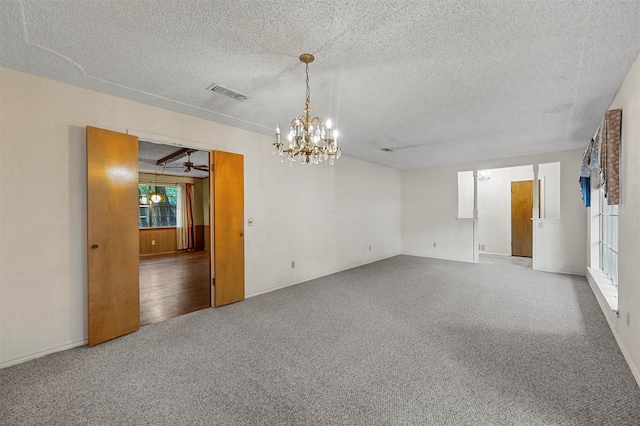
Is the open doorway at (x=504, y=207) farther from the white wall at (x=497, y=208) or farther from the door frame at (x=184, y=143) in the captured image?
the door frame at (x=184, y=143)

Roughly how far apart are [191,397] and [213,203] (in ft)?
7.66

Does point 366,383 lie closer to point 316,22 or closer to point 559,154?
point 316,22

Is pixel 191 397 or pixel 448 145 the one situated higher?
Answer: pixel 448 145

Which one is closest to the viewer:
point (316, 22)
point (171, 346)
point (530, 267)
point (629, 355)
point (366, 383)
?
point (316, 22)

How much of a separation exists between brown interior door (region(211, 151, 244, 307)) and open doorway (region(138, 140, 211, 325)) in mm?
581

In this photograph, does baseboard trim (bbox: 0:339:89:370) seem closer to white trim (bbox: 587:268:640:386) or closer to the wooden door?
white trim (bbox: 587:268:640:386)

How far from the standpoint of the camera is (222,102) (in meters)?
3.06

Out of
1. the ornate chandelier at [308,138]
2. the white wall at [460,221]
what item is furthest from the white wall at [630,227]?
the white wall at [460,221]

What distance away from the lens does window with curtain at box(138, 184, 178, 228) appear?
8508 millimetres

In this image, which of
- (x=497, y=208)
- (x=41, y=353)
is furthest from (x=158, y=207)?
(x=497, y=208)

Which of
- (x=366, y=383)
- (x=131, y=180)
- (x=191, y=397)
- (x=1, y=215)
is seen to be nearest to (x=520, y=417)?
(x=366, y=383)

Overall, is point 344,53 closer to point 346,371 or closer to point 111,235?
point 346,371

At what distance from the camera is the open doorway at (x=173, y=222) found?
4848 mm

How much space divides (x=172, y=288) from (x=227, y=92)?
135 inches
